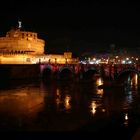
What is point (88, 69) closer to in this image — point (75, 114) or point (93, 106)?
point (93, 106)

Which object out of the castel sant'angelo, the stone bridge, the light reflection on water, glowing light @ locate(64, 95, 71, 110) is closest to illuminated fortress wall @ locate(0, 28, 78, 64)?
the castel sant'angelo

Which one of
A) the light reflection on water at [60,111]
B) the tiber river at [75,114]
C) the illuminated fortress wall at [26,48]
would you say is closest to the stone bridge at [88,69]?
the illuminated fortress wall at [26,48]

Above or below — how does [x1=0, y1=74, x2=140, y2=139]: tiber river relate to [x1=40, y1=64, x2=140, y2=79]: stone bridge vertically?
below

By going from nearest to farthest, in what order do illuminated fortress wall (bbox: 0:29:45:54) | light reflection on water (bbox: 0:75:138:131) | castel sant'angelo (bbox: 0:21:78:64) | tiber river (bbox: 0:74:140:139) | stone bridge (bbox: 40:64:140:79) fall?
tiber river (bbox: 0:74:140:139) → light reflection on water (bbox: 0:75:138:131) → stone bridge (bbox: 40:64:140:79) → castel sant'angelo (bbox: 0:21:78:64) → illuminated fortress wall (bbox: 0:29:45:54)

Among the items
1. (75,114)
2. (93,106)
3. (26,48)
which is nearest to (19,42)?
(26,48)

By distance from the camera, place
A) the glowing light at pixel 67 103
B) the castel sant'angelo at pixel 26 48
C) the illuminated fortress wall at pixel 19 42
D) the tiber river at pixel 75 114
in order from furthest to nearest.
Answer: the illuminated fortress wall at pixel 19 42
the castel sant'angelo at pixel 26 48
the glowing light at pixel 67 103
the tiber river at pixel 75 114

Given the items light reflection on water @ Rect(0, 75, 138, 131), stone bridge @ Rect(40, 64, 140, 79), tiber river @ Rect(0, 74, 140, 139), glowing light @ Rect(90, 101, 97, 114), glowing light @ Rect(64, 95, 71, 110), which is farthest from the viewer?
stone bridge @ Rect(40, 64, 140, 79)

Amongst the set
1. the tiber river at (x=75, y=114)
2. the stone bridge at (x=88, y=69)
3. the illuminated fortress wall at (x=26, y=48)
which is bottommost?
the tiber river at (x=75, y=114)

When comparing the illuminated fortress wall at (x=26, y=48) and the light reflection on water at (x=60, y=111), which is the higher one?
the illuminated fortress wall at (x=26, y=48)

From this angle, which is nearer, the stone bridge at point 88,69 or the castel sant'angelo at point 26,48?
the stone bridge at point 88,69

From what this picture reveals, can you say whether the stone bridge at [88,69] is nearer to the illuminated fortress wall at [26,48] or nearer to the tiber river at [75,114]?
the illuminated fortress wall at [26,48]

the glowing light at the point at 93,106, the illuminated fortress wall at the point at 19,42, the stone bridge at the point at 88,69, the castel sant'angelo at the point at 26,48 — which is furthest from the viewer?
the illuminated fortress wall at the point at 19,42

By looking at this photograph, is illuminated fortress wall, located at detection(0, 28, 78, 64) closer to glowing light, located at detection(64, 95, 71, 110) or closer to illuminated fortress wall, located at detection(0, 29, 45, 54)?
illuminated fortress wall, located at detection(0, 29, 45, 54)

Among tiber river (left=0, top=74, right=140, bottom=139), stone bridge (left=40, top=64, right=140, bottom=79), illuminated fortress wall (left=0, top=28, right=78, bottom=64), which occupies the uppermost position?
illuminated fortress wall (left=0, top=28, right=78, bottom=64)
